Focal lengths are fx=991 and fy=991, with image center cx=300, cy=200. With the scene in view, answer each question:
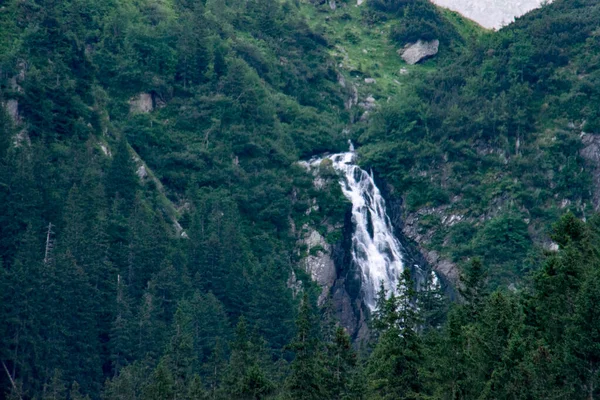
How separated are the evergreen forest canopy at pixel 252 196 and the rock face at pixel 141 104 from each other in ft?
1.77

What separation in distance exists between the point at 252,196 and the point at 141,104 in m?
15.5

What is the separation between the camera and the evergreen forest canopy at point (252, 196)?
4959cm

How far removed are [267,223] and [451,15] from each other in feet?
204

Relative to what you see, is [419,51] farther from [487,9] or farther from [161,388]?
[161,388]

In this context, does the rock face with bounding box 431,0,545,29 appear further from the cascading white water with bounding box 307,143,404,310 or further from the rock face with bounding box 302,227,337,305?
the rock face with bounding box 302,227,337,305

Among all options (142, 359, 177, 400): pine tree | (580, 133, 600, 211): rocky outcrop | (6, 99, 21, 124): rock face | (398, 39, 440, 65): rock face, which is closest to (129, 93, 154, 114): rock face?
(6, 99, 21, 124): rock face

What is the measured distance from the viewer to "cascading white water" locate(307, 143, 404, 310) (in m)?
92.4

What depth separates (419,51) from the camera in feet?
433

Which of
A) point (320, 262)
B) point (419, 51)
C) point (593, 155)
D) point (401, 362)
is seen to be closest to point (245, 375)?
point (401, 362)

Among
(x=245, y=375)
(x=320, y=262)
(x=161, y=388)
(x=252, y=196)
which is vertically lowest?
(x=320, y=262)

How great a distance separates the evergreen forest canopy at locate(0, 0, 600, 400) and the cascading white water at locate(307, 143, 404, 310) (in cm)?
206

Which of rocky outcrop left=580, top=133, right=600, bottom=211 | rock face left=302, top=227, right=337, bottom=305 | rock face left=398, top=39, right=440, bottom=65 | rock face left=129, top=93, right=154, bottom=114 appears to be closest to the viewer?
rock face left=302, top=227, right=337, bottom=305

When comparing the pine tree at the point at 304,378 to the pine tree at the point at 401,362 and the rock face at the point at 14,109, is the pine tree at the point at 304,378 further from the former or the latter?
the rock face at the point at 14,109

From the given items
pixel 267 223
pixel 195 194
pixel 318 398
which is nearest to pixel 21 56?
pixel 195 194
